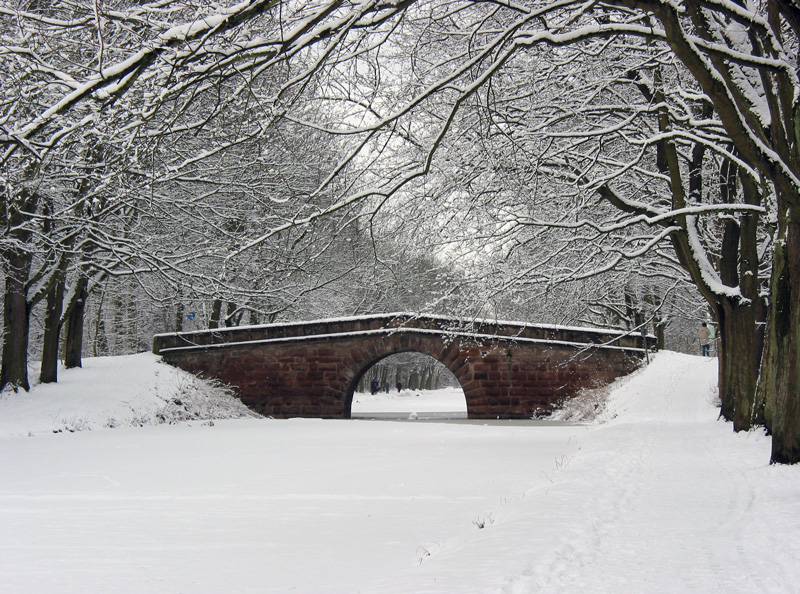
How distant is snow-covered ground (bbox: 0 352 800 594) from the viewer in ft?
13.0

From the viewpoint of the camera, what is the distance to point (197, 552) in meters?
5.07

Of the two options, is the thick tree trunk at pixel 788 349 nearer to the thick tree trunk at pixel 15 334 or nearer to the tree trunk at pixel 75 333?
the thick tree trunk at pixel 15 334

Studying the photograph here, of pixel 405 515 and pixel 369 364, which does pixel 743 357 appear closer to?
pixel 405 515

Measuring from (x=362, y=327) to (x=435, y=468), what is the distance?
13.0 meters

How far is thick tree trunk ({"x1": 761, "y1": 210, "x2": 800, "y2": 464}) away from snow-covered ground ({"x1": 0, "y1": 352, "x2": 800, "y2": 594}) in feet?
1.18

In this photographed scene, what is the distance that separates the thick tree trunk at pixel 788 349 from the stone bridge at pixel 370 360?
1320 cm

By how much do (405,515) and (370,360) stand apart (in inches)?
640

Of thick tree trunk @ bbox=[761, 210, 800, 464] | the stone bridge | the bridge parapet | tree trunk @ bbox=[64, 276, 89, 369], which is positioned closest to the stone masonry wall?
the stone bridge

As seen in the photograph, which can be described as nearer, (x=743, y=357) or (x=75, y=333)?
(x=743, y=357)

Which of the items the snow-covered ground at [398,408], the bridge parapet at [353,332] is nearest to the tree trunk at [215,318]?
the bridge parapet at [353,332]

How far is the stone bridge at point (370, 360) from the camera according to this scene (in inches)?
827

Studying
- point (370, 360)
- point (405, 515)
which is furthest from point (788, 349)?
point (370, 360)

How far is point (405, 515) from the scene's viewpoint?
6.38 meters

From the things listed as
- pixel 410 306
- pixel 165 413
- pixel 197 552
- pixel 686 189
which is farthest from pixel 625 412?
pixel 410 306
